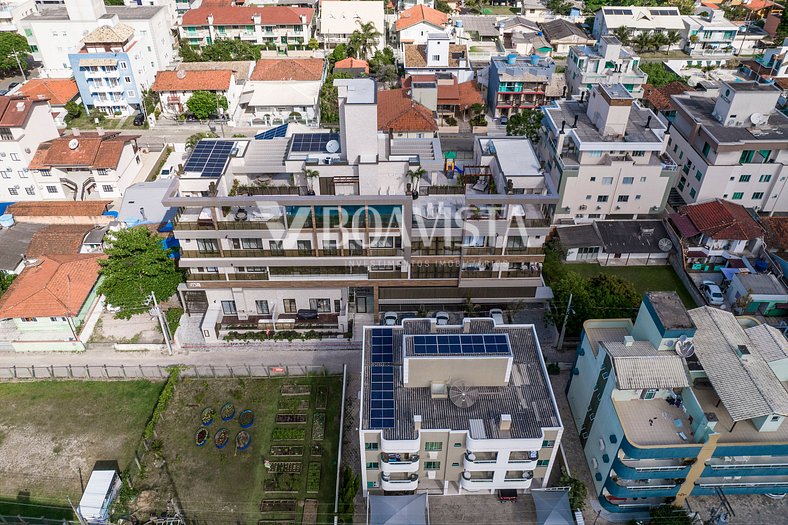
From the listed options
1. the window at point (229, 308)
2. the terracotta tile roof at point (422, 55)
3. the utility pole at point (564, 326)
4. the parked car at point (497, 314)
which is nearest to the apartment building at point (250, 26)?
the terracotta tile roof at point (422, 55)

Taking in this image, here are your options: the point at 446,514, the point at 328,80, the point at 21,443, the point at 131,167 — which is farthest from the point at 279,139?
the point at 328,80

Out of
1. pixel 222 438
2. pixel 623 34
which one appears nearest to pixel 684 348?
pixel 222 438

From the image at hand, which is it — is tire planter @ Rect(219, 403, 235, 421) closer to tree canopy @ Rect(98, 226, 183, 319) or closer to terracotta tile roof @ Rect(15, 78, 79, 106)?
tree canopy @ Rect(98, 226, 183, 319)

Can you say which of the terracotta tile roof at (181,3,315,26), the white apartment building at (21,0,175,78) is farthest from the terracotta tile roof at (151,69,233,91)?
the terracotta tile roof at (181,3,315,26)

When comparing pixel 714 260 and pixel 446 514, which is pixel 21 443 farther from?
pixel 714 260

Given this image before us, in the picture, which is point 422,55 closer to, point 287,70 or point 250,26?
point 287,70

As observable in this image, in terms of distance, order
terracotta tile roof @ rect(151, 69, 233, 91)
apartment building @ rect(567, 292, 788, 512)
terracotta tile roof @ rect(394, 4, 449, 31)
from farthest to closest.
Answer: terracotta tile roof @ rect(394, 4, 449, 31) < terracotta tile roof @ rect(151, 69, 233, 91) < apartment building @ rect(567, 292, 788, 512)

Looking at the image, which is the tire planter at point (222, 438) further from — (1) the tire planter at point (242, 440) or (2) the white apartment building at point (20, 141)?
(2) the white apartment building at point (20, 141)
